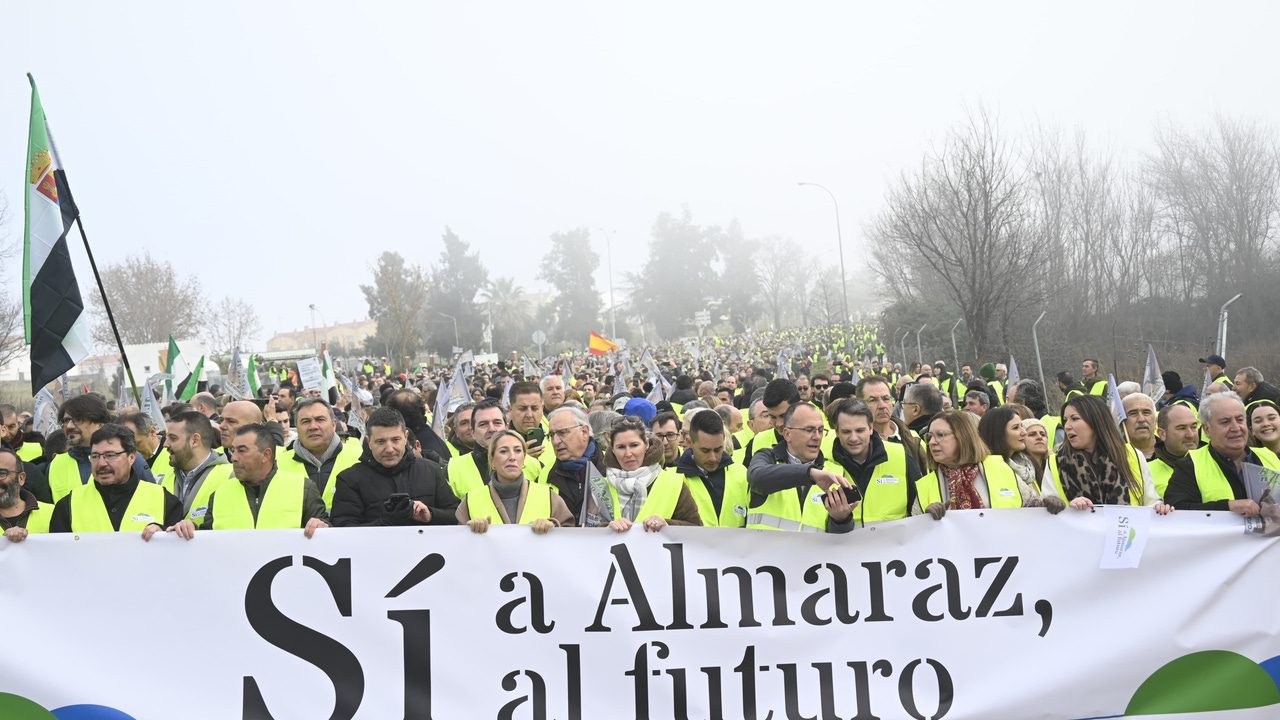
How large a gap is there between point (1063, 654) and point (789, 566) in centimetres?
136

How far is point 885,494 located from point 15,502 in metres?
4.96

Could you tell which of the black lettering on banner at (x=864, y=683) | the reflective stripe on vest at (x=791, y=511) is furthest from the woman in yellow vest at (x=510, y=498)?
the black lettering on banner at (x=864, y=683)

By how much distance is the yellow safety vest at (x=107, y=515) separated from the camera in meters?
6.07

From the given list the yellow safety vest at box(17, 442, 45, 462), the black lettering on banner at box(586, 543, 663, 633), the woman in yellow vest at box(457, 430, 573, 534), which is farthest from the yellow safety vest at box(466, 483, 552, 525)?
the yellow safety vest at box(17, 442, 45, 462)

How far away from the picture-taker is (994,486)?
5777mm

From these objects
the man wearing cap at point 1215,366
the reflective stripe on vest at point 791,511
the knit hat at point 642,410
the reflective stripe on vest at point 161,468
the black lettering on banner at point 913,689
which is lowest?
the black lettering on banner at point 913,689

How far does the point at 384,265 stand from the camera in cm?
9669

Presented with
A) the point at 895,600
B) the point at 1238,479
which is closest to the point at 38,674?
the point at 895,600

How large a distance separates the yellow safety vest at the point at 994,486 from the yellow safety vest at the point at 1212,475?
0.96 meters

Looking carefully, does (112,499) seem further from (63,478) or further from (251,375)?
→ (251,375)

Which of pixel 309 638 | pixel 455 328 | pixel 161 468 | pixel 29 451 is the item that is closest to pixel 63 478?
pixel 161 468

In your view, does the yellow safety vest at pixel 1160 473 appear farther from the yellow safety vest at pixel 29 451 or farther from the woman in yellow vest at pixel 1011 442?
the yellow safety vest at pixel 29 451

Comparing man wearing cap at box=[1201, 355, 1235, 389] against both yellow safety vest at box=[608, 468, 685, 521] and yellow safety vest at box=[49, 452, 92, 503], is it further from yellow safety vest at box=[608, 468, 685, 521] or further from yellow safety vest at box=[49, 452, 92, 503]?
yellow safety vest at box=[49, 452, 92, 503]

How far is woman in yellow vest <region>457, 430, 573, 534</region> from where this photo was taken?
5.75m
